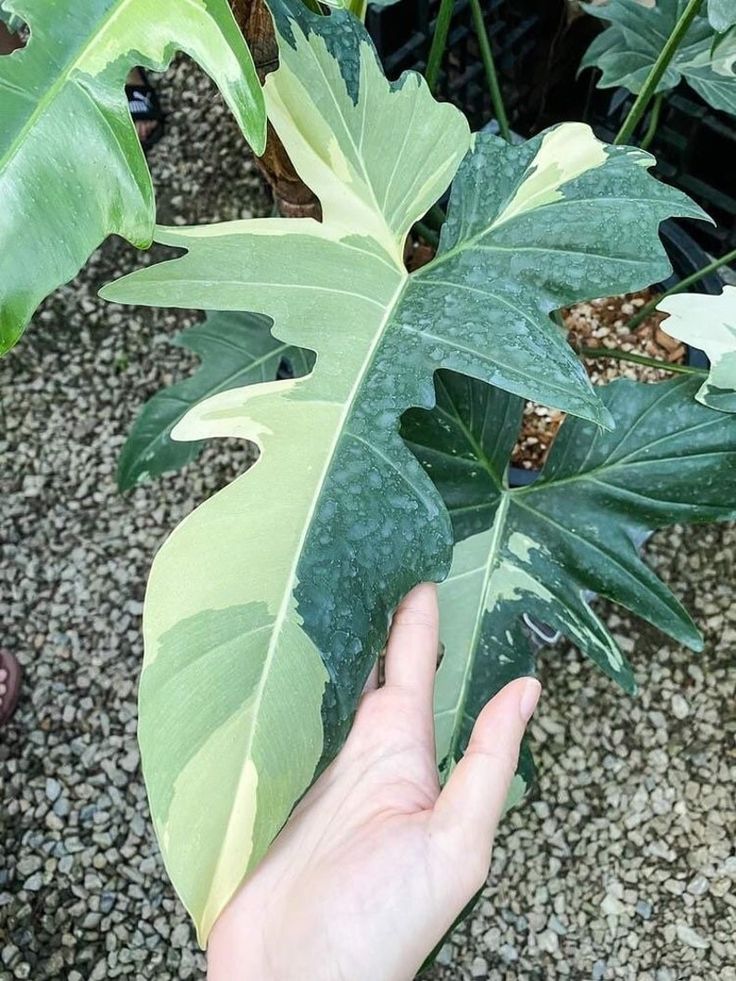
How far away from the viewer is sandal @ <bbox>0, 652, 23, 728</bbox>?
1.28 m

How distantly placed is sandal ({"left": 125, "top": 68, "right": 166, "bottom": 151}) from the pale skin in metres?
1.48

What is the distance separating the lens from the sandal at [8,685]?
1281 mm

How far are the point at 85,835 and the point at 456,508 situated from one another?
Answer: 30.9 inches

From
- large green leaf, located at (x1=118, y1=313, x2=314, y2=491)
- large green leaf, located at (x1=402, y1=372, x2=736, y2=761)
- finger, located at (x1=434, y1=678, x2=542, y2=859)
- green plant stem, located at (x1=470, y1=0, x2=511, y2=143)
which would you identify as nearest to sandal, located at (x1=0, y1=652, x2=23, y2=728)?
large green leaf, located at (x1=118, y1=313, x2=314, y2=491)

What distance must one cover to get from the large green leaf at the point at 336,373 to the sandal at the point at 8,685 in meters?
0.86

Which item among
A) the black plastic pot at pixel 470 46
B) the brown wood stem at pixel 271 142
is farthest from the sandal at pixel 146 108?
the brown wood stem at pixel 271 142

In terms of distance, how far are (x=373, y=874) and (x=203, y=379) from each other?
674 mm

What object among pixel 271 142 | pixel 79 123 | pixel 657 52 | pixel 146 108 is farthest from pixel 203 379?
pixel 146 108

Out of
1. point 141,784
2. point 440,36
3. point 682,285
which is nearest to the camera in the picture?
point 440,36

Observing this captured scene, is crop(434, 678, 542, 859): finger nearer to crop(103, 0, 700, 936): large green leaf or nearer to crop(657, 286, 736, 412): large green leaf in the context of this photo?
crop(103, 0, 700, 936): large green leaf

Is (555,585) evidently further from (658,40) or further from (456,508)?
(658,40)

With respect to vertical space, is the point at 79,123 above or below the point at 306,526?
above

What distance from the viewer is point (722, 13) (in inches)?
26.3

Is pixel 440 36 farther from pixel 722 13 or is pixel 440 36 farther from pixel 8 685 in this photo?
pixel 8 685
